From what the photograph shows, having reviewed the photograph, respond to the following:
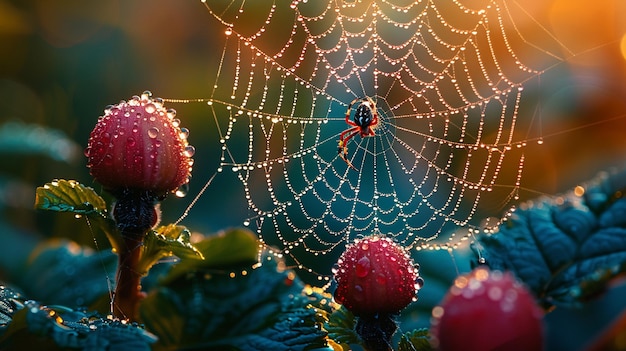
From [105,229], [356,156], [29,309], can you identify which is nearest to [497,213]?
[356,156]

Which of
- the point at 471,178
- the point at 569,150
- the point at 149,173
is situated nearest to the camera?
the point at 149,173

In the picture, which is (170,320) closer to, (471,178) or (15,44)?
(471,178)

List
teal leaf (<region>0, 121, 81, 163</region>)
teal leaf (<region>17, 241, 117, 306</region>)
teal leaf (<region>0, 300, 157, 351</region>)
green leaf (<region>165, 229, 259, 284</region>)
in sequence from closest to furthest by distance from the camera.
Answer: teal leaf (<region>0, 300, 157, 351</region>) < green leaf (<region>165, 229, 259, 284</region>) < teal leaf (<region>17, 241, 117, 306</region>) < teal leaf (<region>0, 121, 81, 163</region>)

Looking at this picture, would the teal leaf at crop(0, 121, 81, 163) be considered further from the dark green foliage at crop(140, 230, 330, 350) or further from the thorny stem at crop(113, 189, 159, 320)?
the dark green foliage at crop(140, 230, 330, 350)

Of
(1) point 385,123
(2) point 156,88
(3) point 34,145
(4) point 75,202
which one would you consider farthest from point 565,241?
(2) point 156,88

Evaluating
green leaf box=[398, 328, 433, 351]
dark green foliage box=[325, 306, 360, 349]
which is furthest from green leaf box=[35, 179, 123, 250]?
green leaf box=[398, 328, 433, 351]
